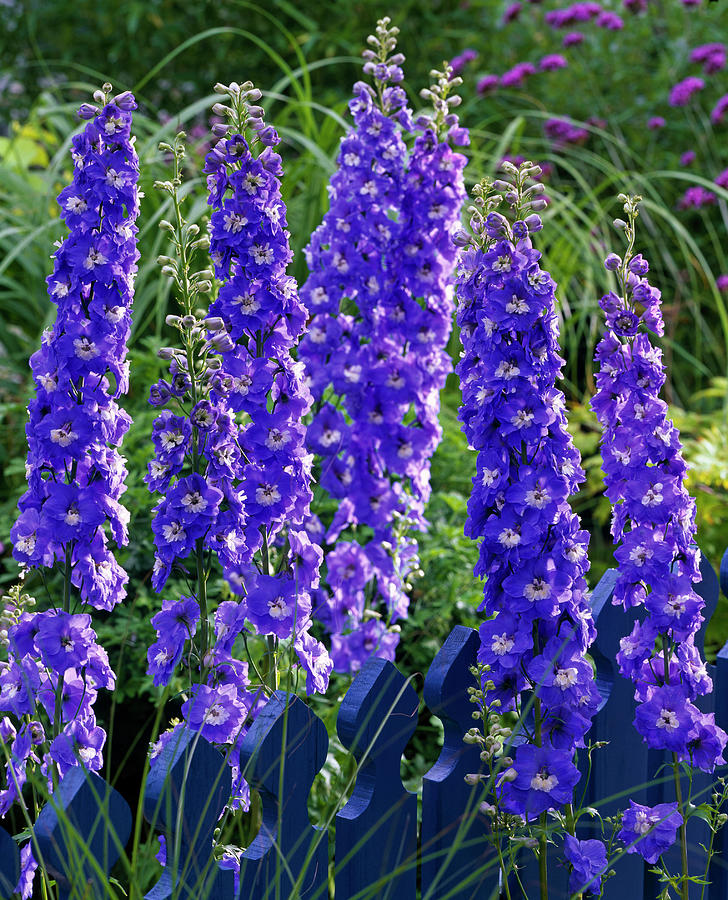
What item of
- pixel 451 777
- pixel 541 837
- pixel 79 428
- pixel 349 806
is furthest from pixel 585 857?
pixel 79 428

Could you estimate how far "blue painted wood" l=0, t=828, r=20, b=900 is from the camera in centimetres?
132

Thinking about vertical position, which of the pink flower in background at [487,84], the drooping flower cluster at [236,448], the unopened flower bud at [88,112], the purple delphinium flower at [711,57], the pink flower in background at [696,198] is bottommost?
the drooping flower cluster at [236,448]

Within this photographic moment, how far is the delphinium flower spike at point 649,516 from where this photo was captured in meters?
1.52

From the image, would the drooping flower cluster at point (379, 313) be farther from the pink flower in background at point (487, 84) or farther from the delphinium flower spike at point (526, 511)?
the pink flower in background at point (487, 84)

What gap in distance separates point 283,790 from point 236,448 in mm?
487

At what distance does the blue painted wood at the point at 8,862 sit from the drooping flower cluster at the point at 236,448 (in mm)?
270

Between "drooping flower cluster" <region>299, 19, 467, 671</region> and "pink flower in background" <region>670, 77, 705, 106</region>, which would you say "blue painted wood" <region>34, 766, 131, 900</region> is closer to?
"drooping flower cluster" <region>299, 19, 467, 671</region>

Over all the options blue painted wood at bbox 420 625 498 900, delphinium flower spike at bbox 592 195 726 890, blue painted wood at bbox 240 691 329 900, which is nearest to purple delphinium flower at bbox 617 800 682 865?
delphinium flower spike at bbox 592 195 726 890

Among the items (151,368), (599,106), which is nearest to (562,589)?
(151,368)

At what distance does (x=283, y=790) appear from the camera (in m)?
1.47

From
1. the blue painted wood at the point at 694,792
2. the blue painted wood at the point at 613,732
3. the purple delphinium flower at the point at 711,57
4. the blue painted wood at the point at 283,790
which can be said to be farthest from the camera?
the purple delphinium flower at the point at 711,57

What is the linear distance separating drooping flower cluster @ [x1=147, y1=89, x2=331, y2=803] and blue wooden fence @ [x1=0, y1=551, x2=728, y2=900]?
0.36 ft

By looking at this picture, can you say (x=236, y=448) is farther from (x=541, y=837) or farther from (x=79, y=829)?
(x=541, y=837)

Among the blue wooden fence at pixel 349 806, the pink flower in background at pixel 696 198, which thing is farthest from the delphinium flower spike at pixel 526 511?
the pink flower in background at pixel 696 198
